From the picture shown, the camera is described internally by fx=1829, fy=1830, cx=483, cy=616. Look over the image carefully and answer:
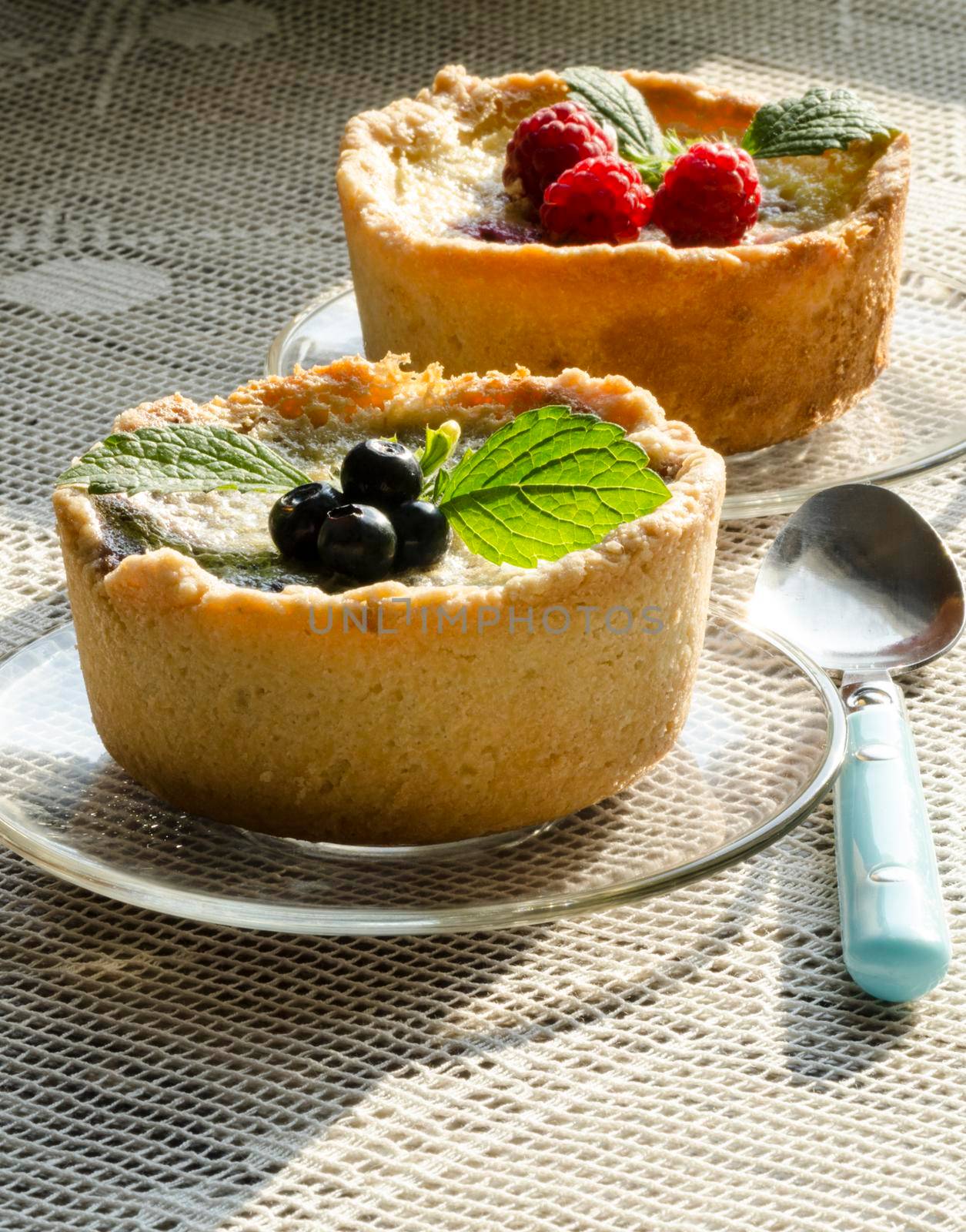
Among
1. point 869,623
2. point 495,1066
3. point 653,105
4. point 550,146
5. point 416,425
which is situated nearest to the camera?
point 495,1066

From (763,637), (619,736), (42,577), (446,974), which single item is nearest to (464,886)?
(446,974)

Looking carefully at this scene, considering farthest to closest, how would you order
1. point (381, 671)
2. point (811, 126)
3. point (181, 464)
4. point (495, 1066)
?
point (811, 126) → point (181, 464) → point (381, 671) → point (495, 1066)

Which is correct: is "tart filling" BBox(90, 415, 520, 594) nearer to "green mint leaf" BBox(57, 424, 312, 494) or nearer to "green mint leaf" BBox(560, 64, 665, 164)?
"green mint leaf" BBox(57, 424, 312, 494)

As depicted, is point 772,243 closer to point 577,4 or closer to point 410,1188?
point 410,1188

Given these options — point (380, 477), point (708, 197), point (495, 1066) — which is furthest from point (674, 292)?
point (495, 1066)

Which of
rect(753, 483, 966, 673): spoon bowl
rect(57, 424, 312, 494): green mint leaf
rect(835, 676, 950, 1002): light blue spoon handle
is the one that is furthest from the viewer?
rect(753, 483, 966, 673): spoon bowl

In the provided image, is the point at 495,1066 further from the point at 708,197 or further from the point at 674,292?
the point at 708,197

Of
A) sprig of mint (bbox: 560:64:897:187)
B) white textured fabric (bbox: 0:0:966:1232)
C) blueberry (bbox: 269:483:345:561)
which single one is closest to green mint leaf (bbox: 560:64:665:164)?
sprig of mint (bbox: 560:64:897:187)
